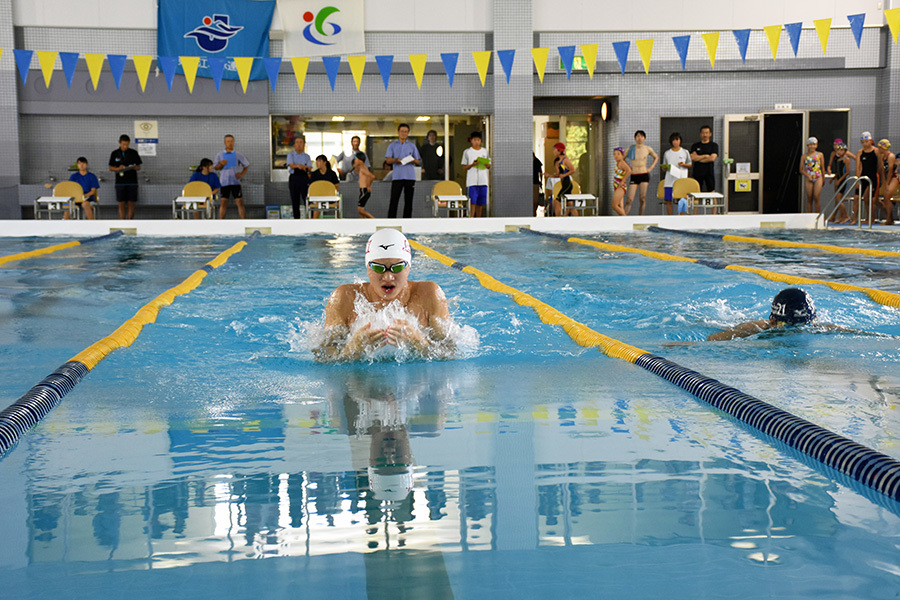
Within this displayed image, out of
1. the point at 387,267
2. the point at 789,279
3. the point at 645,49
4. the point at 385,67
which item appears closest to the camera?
the point at 387,267

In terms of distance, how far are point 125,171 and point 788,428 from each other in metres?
13.8

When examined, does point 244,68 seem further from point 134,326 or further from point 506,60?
point 134,326

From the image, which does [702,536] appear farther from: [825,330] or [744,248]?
[744,248]

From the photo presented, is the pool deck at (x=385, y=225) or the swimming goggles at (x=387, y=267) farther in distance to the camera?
the pool deck at (x=385, y=225)

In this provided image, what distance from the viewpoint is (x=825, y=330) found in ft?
13.9

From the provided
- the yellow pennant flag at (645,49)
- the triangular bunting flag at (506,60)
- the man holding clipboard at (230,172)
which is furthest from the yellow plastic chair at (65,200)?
the yellow pennant flag at (645,49)

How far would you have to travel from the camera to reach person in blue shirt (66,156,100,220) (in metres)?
14.4

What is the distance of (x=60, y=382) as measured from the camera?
3189 millimetres

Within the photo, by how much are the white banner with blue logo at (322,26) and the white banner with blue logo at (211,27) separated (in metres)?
0.39

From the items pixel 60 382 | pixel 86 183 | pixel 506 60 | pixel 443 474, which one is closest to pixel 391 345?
pixel 60 382

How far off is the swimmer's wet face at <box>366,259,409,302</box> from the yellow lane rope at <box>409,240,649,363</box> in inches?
36.9

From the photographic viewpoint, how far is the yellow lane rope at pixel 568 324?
3797mm

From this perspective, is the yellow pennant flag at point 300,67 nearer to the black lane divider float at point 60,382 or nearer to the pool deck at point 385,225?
A: the pool deck at point 385,225

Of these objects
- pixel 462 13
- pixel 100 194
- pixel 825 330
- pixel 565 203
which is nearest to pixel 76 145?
pixel 100 194
